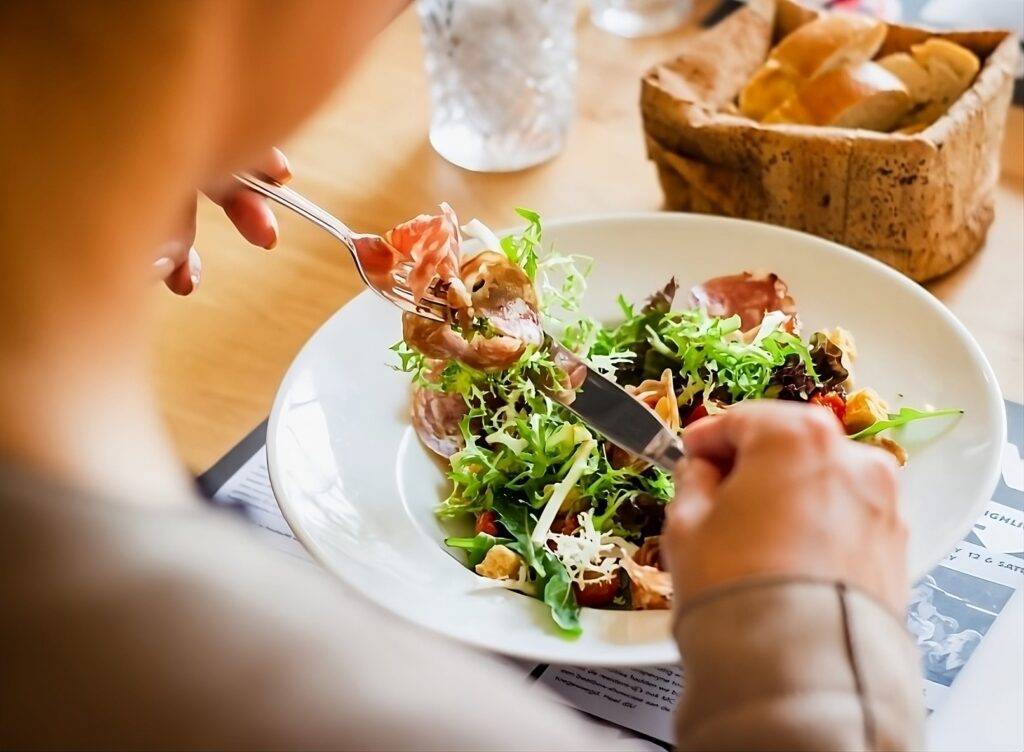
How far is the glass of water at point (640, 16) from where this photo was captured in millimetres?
1730

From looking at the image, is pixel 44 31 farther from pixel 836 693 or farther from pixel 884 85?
pixel 884 85

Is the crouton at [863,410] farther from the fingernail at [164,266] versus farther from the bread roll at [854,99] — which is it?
the fingernail at [164,266]

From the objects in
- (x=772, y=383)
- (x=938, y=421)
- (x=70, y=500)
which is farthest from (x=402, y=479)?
(x=70, y=500)

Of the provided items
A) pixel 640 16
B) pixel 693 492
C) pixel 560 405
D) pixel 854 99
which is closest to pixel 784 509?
pixel 693 492

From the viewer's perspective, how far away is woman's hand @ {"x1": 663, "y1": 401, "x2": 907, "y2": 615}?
0.53m

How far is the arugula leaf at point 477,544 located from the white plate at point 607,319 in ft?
Answer: 0.04

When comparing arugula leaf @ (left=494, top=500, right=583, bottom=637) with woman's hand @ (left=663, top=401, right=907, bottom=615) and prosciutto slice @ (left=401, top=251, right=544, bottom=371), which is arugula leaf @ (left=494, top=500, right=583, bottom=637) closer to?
prosciutto slice @ (left=401, top=251, right=544, bottom=371)

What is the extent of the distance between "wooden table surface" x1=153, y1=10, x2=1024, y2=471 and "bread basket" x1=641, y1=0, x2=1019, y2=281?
8cm

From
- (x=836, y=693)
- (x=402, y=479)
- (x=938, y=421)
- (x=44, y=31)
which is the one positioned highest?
(x=44, y=31)

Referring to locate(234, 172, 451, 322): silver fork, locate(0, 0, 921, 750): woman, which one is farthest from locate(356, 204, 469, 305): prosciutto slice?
locate(0, 0, 921, 750): woman

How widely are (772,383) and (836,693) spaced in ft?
1.70

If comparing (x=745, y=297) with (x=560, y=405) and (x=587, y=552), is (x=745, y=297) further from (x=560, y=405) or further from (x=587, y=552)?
(x=587, y=552)

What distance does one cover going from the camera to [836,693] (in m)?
0.49

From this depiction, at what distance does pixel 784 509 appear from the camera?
54cm
